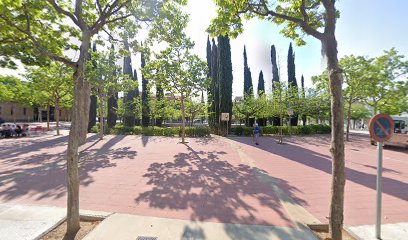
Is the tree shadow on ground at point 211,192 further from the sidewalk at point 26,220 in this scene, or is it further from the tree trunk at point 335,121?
the sidewalk at point 26,220

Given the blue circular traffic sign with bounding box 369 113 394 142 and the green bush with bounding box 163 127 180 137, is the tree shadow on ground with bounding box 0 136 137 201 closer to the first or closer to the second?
the blue circular traffic sign with bounding box 369 113 394 142

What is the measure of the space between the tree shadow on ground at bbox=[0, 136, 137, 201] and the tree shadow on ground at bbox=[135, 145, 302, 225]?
2.18m

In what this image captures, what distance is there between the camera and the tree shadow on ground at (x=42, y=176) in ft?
17.6

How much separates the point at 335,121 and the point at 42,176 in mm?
A: 8361

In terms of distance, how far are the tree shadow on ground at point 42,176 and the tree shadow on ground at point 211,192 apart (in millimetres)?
2183

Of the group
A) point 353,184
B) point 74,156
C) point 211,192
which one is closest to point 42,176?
point 74,156

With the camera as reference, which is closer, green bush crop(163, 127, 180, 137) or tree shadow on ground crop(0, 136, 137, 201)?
tree shadow on ground crop(0, 136, 137, 201)

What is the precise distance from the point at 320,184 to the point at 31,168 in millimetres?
10118

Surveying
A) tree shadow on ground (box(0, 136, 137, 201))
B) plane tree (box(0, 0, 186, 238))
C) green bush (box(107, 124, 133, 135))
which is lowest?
tree shadow on ground (box(0, 136, 137, 201))

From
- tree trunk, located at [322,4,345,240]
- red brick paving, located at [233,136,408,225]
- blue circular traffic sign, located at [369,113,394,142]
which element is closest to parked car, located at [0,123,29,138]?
red brick paving, located at [233,136,408,225]

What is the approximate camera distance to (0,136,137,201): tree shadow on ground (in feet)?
17.6

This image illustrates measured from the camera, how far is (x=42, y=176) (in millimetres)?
6836

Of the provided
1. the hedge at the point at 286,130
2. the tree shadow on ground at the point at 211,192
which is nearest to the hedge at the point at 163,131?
the hedge at the point at 286,130

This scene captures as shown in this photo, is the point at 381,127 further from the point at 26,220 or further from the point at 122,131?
the point at 122,131
